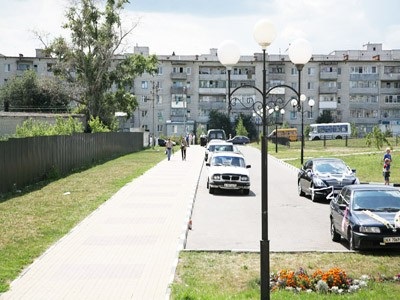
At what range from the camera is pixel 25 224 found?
1538 centimetres

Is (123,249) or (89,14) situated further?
(89,14)

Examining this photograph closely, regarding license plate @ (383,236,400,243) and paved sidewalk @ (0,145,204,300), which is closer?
paved sidewalk @ (0,145,204,300)

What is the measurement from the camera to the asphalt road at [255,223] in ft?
43.5

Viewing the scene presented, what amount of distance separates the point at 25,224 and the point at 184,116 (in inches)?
2946

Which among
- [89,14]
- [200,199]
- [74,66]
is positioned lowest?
[200,199]

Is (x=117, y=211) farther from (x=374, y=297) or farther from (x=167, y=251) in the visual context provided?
(x=374, y=297)

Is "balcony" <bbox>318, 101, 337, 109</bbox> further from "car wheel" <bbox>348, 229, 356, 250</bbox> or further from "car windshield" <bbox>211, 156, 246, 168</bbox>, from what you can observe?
"car wheel" <bbox>348, 229, 356, 250</bbox>

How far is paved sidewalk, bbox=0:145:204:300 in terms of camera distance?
29.8ft

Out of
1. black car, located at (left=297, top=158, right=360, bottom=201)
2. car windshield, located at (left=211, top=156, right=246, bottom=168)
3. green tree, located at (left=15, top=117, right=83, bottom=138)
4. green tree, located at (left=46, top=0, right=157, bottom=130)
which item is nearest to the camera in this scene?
black car, located at (left=297, top=158, right=360, bottom=201)

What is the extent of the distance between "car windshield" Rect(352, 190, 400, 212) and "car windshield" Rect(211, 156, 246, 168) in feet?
38.4

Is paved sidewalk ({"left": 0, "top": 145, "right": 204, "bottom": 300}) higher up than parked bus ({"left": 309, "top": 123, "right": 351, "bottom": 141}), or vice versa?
parked bus ({"left": 309, "top": 123, "right": 351, "bottom": 141})

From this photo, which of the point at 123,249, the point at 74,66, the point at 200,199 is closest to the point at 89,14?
the point at 74,66

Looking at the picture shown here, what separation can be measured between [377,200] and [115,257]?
5742 millimetres

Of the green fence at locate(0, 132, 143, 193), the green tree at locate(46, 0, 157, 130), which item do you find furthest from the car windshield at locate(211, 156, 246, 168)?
the green tree at locate(46, 0, 157, 130)
